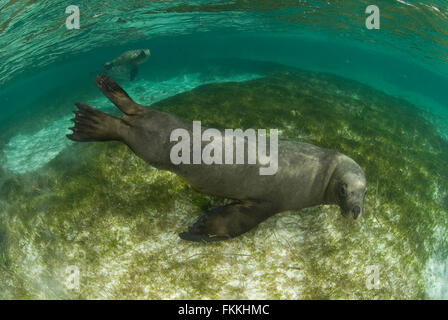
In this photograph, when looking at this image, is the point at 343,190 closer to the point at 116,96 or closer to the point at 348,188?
the point at 348,188

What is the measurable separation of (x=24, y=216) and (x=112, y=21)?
57.2 ft

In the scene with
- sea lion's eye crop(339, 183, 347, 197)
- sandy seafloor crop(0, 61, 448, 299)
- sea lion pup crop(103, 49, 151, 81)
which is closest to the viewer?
→ sea lion's eye crop(339, 183, 347, 197)

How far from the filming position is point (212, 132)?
4.32 m

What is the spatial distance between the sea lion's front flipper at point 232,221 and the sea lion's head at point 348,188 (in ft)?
3.24

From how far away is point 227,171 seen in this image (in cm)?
413

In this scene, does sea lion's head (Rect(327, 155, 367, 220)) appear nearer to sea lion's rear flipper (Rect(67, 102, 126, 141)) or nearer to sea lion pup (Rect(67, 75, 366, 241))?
sea lion pup (Rect(67, 75, 366, 241))

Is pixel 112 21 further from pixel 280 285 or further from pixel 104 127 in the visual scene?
pixel 280 285

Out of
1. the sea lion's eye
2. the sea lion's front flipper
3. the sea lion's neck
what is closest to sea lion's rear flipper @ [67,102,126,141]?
the sea lion's front flipper

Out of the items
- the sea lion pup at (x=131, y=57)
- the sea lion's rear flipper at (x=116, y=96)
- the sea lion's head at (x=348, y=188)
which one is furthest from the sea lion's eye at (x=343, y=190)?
the sea lion pup at (x=131, y=57)

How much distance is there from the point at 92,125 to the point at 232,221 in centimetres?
262

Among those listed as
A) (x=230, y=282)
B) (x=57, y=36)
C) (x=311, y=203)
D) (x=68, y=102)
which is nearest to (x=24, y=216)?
(x=230, y=282)

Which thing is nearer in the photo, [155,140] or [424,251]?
[155,140]

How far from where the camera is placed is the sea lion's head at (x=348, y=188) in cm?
376

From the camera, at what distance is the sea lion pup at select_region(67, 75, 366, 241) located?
161 inches
